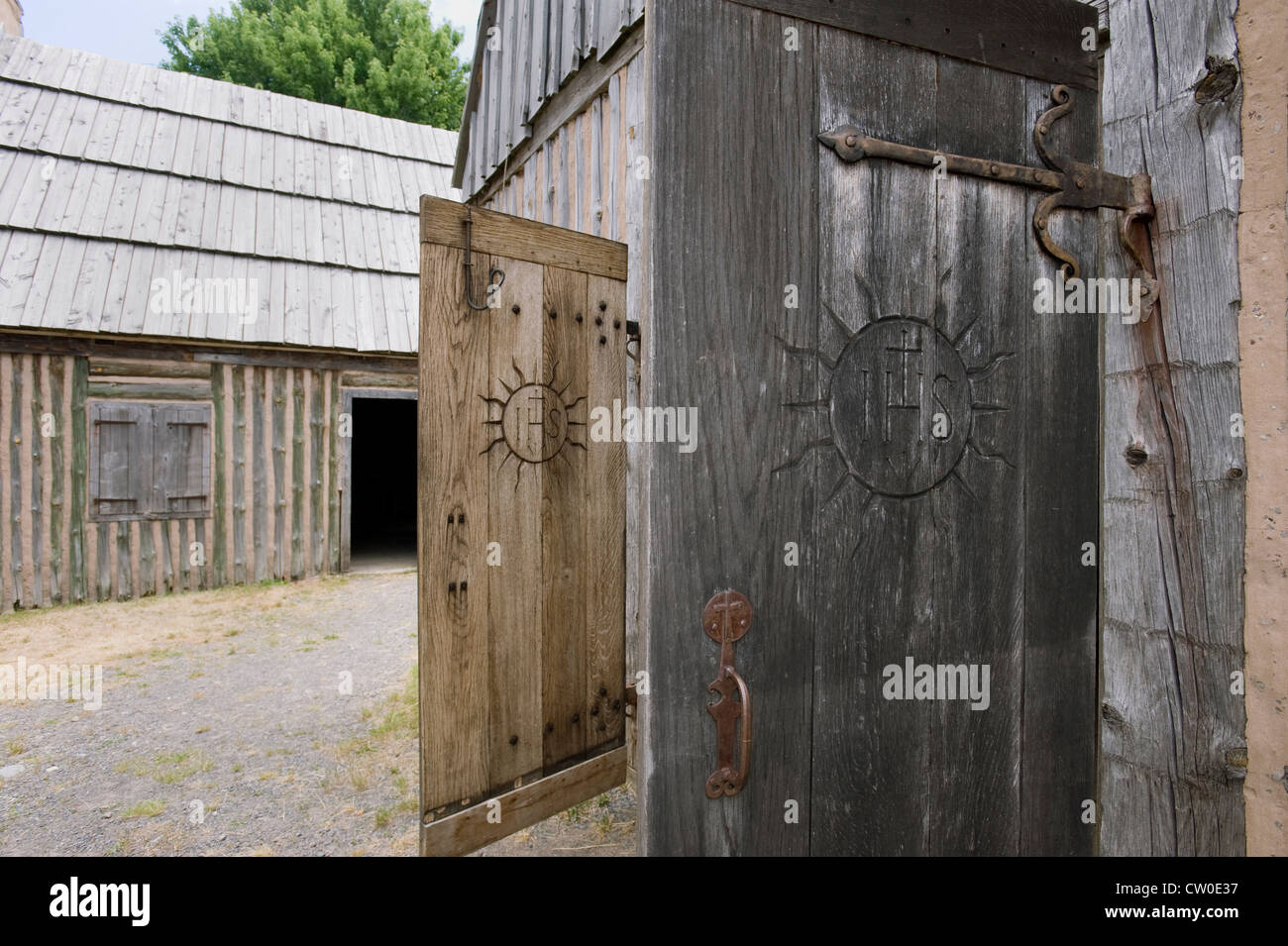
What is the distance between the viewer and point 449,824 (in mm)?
2361

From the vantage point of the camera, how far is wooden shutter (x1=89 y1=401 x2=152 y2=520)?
7.00 m

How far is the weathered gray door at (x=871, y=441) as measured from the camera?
121 centimetres

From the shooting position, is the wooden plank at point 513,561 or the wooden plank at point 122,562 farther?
A: the wooden plank at point 122,562

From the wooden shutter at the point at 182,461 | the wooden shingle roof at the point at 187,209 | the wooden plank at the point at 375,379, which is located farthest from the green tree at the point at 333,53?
the wooden shutter at the point at 182,461

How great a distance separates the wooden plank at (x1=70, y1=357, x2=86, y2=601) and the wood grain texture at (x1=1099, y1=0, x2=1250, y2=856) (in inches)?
346

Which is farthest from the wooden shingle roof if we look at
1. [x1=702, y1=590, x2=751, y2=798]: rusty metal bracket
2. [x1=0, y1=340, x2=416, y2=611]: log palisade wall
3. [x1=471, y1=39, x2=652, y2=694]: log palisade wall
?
[x1=702, y1=590, x2=751, y2=798]: rusty metal bracket

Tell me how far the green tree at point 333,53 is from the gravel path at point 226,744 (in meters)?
16.5

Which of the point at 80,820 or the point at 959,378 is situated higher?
the point at 959,378

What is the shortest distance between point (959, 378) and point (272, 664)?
18.8 ft

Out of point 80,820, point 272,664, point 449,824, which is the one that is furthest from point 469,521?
point 272,664

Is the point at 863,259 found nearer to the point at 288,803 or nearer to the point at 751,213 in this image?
the point at 751,213

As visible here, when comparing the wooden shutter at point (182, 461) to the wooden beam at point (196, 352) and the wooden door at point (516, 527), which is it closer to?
the wooden beam at point (196, 352)

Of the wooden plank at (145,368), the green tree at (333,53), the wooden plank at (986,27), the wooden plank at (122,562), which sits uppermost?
the green tree at (333,53)

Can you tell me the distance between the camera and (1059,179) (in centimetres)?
148
